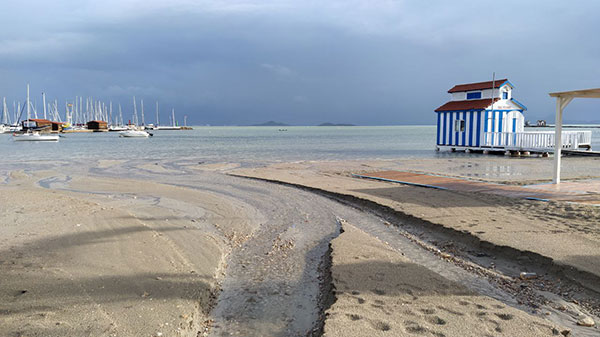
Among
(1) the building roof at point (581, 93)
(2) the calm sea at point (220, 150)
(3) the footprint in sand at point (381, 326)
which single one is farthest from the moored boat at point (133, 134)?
(3) the footprint in sand at point (381, 326)

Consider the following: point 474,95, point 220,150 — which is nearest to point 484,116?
point 474,95

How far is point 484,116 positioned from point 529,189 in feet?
76.5

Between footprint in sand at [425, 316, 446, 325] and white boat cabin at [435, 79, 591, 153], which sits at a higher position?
white boat cabin at [435, 79, 591, 153]

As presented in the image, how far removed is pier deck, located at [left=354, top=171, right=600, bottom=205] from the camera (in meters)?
10.5

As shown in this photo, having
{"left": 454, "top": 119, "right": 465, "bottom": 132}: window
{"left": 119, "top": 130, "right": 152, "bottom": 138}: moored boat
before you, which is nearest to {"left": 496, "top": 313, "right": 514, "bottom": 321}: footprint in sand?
{"left": 454, "top": 119, "right": 465, "bottom": 132}: window

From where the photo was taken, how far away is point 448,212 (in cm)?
921

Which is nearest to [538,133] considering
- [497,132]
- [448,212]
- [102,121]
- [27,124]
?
[497,132]

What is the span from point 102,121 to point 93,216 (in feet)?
461

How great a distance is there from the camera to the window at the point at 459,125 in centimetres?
3593

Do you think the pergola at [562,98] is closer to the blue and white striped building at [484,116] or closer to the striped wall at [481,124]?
the blue and white striped building at [484,116]

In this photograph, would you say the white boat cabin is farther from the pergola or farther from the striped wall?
the pergola

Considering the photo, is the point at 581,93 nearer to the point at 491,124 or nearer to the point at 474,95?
the point at 491,124

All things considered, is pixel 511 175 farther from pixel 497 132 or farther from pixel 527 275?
pixel 497 132

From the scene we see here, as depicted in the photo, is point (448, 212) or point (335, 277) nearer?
point (335, 277)
